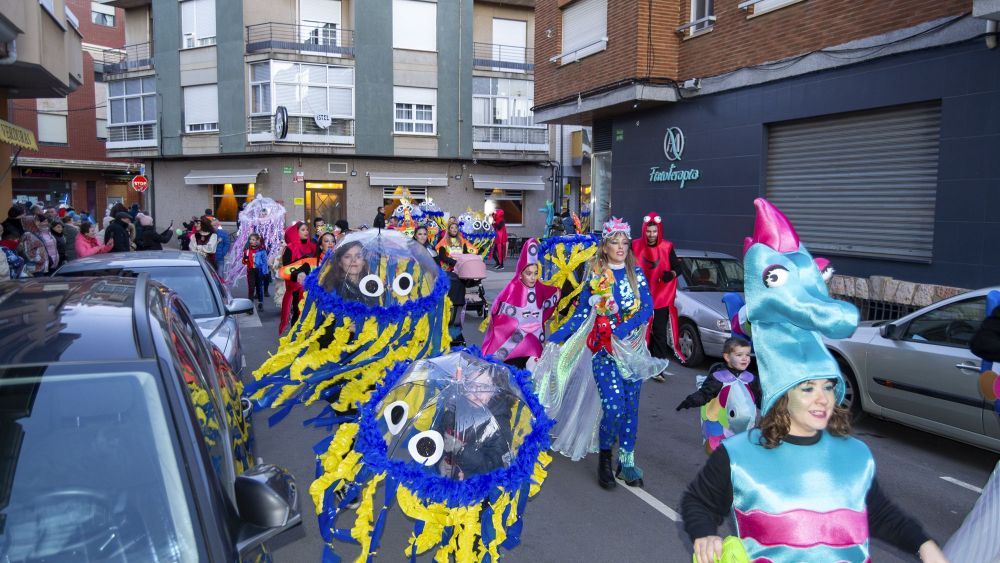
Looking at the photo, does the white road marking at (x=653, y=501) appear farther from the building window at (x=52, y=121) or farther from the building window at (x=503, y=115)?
the building window at (x=52, y=121)

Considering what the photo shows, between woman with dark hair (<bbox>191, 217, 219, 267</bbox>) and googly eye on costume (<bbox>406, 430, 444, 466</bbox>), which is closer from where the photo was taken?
googly eye on costume (<bbox>406, 430, 444, 466</bbox>)

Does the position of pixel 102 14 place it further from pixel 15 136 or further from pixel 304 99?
pixel 15 136

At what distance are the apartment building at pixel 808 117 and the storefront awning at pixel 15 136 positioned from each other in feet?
36.1

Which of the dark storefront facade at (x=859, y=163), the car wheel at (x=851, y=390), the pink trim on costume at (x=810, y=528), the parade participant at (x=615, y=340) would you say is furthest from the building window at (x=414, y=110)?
the pink trim on costume at (x=810, y=528)

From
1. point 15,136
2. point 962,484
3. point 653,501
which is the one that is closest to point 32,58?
point 15,136

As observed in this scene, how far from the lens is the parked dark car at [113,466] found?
2.02 meters

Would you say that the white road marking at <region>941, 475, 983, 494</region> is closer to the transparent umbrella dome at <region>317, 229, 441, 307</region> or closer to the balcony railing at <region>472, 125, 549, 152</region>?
the transparent umbrella dome at <region>317, 229, 441, 307</region>

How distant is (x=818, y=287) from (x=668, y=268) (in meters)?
6.75

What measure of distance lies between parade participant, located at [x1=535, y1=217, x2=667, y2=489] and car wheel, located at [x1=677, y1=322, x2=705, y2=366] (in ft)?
13.1

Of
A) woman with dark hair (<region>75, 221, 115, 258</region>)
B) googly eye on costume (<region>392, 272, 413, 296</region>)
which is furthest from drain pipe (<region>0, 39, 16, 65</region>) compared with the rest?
googly eye on costume (<region>392, 272, 413, 296</region>)

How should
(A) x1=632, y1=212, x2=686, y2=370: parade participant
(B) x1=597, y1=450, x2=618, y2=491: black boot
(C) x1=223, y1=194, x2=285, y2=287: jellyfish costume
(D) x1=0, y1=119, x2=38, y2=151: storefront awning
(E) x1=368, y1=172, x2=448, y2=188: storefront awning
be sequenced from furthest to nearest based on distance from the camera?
1. (E) x1=368, y1=172, x2=448, y2=188: storefront awning
2. (C) x1=223, y1=194, x2=285, y2=287: jellyfish costume
3. (D) x1=0, y1=119, x2=38, y2=151: storefront awning
4. (A) x1=632, y1=212, x2=686, y2=370: parade participant
5. (B) x1=597, y1=450, x2=618, y2=491: black boot

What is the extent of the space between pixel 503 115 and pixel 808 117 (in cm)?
2004

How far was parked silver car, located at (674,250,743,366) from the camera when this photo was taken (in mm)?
9016

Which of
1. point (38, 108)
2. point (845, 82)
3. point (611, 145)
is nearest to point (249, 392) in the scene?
point (845, 82)
